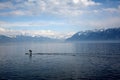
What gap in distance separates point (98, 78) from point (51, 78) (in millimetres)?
12475

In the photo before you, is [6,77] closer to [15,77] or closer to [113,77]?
[15,77]

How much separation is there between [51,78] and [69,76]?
5.67m

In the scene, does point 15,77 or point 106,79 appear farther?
point 15,77

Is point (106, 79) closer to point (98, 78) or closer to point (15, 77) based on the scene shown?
point (98, 78)

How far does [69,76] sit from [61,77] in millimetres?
2766

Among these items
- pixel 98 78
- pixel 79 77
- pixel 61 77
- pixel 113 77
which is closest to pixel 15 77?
pixel 61 77

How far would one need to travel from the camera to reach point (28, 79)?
52562 mm

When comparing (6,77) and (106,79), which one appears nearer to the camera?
(106,79)

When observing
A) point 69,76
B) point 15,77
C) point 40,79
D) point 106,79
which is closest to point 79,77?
point 69,76

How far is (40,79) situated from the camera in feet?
172

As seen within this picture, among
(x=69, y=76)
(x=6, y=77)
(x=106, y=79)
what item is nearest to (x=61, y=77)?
(x=69, y=76)

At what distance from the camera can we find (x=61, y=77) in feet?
179

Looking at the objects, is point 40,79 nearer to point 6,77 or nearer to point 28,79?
point 28,79

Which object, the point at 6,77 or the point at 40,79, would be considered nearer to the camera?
the point at 40,79
